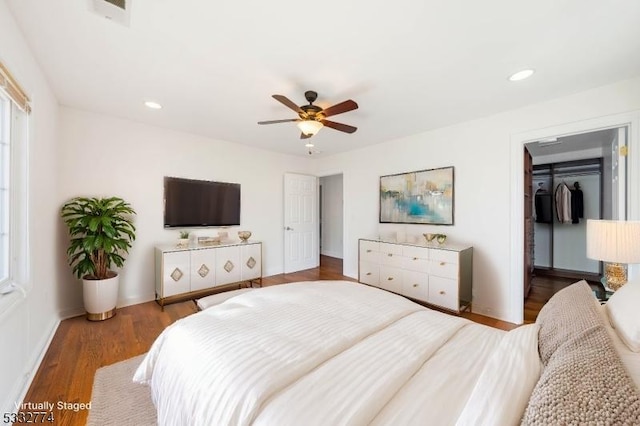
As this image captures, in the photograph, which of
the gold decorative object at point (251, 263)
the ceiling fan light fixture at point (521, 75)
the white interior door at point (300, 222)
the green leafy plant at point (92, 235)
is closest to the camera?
the ceiling fan light fixture at point (521, 75)

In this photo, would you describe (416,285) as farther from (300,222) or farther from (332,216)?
(332,216)

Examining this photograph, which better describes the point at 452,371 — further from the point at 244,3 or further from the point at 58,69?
the point at 58,69

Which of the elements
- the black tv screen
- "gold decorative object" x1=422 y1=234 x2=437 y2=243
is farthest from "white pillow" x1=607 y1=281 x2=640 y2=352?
the black tv screen

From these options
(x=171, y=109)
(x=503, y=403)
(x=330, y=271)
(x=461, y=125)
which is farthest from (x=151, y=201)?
(x=461, y=125)

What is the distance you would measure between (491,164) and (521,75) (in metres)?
1.14

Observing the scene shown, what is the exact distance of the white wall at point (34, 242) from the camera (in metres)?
1.54

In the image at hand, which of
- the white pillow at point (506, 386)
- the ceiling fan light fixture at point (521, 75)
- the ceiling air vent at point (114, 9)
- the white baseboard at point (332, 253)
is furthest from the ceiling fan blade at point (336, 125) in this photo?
the white baseboard at point (332, 253)

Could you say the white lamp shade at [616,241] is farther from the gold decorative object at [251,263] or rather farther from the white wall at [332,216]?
the white wall at [332,216]

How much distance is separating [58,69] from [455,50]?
3.13 metres

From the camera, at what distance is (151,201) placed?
11.5 ft

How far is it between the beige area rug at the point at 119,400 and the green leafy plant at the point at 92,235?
130cm

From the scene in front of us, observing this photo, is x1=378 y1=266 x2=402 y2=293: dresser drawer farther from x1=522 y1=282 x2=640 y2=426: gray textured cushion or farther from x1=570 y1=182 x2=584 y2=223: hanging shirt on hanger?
x1=570 y1=182 x2=584 y2=223: hanging shirt on hanger

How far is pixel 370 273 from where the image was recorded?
3861 millimetres

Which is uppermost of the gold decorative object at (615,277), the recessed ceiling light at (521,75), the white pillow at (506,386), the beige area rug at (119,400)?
the recessed ceiling light at (521,75)
